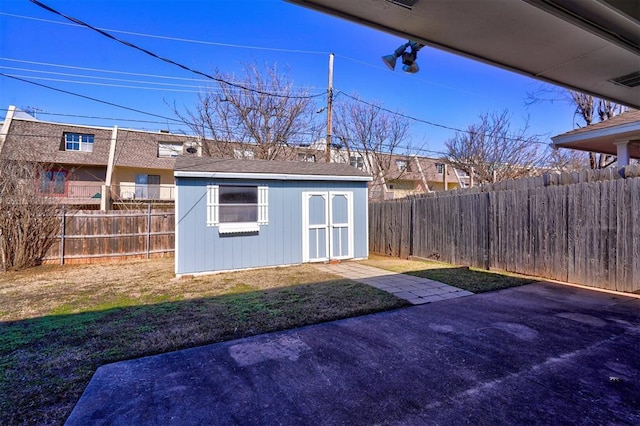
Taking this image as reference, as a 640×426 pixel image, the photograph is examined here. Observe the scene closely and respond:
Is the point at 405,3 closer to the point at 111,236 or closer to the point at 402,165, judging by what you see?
the point at 111,236

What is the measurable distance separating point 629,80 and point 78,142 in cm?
2449

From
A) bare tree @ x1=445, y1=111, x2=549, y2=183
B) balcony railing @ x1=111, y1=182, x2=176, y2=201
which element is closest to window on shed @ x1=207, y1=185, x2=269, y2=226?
bare tree @ x1=445, y1=111, x2=549, y2=183

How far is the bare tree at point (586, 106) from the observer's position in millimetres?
12664

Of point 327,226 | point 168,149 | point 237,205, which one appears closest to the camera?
point 237,205

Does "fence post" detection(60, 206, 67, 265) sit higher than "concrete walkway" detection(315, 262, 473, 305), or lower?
higher

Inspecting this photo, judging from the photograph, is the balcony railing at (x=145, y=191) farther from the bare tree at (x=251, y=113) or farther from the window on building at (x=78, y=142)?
the bare tree at (x=251, y=113)

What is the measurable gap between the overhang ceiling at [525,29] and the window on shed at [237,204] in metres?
5.78

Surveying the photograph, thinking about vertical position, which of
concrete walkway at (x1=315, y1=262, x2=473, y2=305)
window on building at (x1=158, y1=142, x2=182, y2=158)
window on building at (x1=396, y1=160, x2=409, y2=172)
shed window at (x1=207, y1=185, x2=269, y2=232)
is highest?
window on building at (x1=158, y1=142, x2=182, y2=158)

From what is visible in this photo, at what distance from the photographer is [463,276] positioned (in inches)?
255

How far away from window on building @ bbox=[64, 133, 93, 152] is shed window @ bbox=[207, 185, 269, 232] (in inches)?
682

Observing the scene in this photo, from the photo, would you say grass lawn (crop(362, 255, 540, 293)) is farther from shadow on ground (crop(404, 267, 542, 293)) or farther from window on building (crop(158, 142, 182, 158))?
window on building (crop(158, 142, 182, 158))

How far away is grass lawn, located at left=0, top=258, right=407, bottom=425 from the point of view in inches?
97.5

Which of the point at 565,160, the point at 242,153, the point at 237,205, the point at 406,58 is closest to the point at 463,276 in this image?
the point at 406,58

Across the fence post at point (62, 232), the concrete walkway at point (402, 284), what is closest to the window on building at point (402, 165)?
the concrete walkway at point (402, 284)
